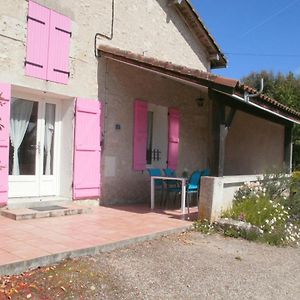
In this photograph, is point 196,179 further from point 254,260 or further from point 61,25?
point 61,25

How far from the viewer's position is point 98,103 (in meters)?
9.34

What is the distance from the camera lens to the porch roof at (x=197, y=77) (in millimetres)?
7770

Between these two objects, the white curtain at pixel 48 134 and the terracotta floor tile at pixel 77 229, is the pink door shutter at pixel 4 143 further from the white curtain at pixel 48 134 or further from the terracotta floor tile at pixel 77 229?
the white curtain at pixel 48 134

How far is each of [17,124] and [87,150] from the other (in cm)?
154

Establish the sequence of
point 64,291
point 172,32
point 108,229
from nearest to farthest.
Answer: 1. point 64,291
2. point 108,229
3. point 172,32

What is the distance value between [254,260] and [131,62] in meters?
4.94

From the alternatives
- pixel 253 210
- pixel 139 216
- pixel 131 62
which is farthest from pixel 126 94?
pixel 253 210

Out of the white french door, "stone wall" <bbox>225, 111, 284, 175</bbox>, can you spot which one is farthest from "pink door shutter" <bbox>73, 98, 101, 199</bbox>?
"stone wall" <bbox>225, 111, 284, 175</bbox>

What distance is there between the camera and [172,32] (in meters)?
12.3

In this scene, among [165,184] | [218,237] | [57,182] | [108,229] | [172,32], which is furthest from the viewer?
[172,32]

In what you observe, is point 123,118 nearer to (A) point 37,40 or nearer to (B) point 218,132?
(B) point 218,132

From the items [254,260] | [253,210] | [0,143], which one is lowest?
[254,260]

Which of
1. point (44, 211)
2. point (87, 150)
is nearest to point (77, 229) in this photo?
point (44, 211)

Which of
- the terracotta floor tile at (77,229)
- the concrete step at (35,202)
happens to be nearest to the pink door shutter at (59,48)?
the concrete step at (35,202)
